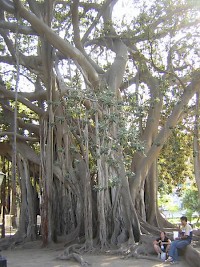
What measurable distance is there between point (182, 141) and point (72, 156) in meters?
3.80

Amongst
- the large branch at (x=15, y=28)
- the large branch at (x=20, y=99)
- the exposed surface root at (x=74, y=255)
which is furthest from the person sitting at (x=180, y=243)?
the large branch at (x=15, y=28)

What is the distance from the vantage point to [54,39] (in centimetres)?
754

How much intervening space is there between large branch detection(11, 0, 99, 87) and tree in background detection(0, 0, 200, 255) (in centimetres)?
2

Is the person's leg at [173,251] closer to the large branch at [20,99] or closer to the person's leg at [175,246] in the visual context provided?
the person's leg at [175,246]

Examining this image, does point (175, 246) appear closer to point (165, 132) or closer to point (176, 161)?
point (165, 132)

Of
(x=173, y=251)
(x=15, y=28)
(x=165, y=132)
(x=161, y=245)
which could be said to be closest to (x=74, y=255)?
(x=161, y=245)

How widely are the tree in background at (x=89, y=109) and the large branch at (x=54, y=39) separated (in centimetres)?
2

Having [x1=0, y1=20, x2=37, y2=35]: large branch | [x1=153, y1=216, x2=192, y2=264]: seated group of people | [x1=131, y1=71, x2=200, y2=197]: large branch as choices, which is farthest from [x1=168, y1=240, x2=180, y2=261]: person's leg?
[x1=0, y1=20, x2=37, y2=35]: large branch

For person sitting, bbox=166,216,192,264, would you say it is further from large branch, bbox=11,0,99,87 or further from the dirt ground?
large branch, bbox=11,0,99,87

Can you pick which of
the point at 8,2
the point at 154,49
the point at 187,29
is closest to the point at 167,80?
the point at 154,49

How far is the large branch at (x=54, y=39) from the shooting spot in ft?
23.8

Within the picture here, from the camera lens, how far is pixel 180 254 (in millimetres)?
6695

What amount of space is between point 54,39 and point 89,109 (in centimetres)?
142

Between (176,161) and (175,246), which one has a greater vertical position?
(176,161)
